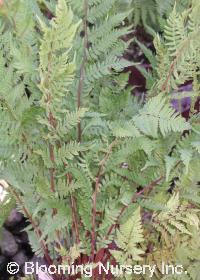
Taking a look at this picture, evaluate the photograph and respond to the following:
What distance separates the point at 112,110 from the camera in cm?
99

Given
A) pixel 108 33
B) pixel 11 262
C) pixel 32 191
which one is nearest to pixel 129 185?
pixel 32 191

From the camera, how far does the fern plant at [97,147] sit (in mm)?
879

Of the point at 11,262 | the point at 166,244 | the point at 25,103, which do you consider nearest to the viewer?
the point at 25,103

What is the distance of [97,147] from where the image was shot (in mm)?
933

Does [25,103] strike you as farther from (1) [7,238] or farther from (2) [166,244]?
(1) [7,238]

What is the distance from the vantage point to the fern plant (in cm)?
88

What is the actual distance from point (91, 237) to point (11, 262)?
394mm

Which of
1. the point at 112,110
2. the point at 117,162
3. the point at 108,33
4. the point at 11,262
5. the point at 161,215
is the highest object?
the point at 108,33
